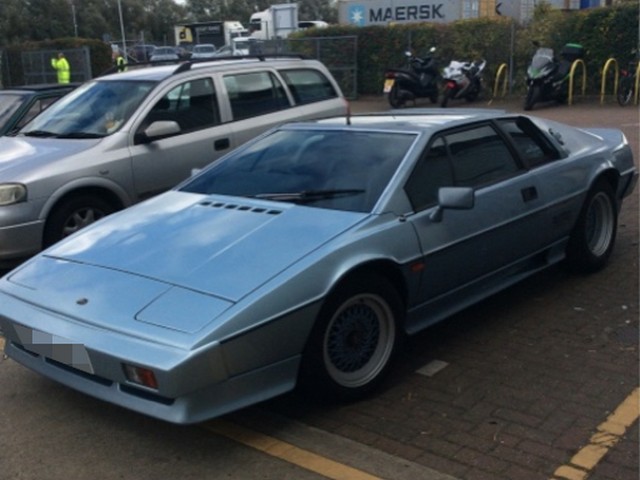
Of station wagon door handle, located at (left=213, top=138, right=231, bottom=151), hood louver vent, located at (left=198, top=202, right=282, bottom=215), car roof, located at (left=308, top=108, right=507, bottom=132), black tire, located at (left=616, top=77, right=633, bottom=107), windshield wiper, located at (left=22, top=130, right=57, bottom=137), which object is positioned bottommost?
black tire, located at (left=616, top=77, right=633, bottom=107)

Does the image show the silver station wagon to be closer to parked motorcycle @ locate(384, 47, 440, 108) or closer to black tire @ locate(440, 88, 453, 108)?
black tire @ locate(440, 88, 453, 108)

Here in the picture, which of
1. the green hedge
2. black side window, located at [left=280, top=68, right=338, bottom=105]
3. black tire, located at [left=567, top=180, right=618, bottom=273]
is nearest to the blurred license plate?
black tire, located at [left=567, top=180, right=618, bottom=273]

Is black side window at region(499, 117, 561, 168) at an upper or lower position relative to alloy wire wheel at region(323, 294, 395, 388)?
upper

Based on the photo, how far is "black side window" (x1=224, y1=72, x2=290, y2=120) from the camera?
8.24 m

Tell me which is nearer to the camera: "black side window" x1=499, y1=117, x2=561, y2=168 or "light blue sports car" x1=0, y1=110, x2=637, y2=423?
"light blue sports car" x1=0, y1=110, x2=637, y2=423

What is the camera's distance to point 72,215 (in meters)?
6.89

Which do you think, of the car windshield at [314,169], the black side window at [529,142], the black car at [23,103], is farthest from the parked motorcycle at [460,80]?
the car windshield at [314,169]

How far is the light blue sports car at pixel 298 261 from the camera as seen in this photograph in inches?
143

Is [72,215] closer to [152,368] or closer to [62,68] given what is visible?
[152,368]

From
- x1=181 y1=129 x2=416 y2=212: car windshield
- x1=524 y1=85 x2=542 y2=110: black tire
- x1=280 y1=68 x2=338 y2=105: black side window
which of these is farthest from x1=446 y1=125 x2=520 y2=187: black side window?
x1=524 y1=85 x2=542 y2=110: black tire

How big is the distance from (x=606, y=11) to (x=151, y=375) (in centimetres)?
1745

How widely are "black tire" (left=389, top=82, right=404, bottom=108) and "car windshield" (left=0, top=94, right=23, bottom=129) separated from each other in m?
11.4

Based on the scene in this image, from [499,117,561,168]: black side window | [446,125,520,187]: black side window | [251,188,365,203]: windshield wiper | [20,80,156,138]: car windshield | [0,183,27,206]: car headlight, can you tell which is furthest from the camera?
[20,80,156,138]: car windshield

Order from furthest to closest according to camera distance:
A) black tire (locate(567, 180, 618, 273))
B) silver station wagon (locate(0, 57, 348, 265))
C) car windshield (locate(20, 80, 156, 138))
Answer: car windshield (locate(20, 80, 156, 138))
silver station wagon (locate(0, 57, 348, 265))
black tire (locate(567, 180, 618, 273))
